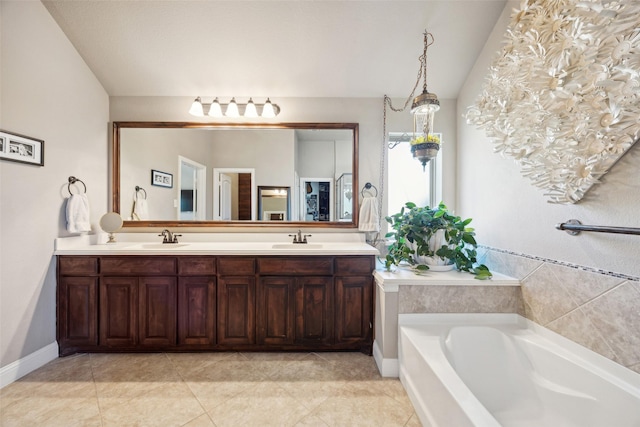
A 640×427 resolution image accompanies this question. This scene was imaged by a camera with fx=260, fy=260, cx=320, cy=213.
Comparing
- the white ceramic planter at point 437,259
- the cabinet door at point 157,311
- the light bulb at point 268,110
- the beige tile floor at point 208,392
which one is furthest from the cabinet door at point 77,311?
the white ceramic planter at point 437,259

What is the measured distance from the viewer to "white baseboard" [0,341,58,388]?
1.70m

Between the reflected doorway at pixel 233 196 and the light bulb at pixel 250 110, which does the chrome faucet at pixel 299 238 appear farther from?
the light bulb at pixel 250 110

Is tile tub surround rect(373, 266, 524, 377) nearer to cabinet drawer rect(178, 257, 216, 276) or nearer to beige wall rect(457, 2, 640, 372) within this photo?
beige wall rect(457, 2, 640, 372)

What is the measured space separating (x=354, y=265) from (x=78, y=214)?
7.58 ft

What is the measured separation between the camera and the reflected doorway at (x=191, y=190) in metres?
2.62

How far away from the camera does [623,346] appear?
1155 mm

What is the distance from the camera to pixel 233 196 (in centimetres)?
263

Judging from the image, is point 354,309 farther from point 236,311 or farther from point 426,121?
point 426,121

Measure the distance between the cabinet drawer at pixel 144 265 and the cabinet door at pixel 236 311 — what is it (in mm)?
426

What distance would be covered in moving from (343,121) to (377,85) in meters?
0.45

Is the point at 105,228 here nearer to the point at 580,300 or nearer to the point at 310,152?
the point at 310,152

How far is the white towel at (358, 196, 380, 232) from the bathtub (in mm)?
947

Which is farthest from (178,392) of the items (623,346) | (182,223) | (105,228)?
(623,346)

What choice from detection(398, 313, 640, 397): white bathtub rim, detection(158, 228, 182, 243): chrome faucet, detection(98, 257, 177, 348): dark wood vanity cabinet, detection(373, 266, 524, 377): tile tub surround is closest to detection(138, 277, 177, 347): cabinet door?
detection(98, 257, 177, 348): dark wood vanity cabinet
